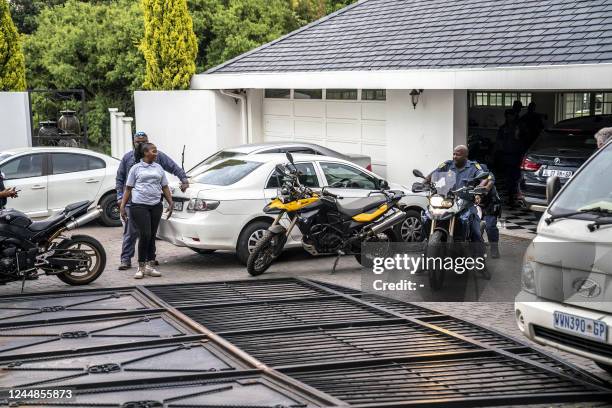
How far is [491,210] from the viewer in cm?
1209

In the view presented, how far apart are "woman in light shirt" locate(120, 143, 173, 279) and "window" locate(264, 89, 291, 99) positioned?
29.7 feet

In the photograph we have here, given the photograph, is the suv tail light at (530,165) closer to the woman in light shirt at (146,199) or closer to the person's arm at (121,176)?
the woman in light shirt at (146,199)

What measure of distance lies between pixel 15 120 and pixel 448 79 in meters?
10.1

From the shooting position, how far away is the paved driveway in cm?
998

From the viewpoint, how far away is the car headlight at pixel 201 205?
12180 mm

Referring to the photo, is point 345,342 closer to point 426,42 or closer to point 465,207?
point 465,207

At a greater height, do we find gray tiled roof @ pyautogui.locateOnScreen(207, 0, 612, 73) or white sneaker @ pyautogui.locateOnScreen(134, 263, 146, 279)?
gray tiled roof @ pyautogui.locateOnScreen(207, 0, 612, 73)

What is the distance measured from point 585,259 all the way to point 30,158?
11.3m

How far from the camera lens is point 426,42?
1750 centimetres

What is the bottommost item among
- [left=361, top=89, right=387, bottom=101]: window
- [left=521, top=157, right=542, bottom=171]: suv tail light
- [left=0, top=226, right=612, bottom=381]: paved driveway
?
[left=0, top=226, right=612, bottom=381]: paved driveway

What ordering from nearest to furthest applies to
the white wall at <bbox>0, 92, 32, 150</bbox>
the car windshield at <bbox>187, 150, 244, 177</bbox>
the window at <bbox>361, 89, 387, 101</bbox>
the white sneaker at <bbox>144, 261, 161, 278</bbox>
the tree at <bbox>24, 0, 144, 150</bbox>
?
the white sneaker at <bbox>144, 261, 161, 278</bbox> → the car windshield at <bbox>187, 150, 244, 177</bbox> → the window at <bbox>361, 89, 387, 101</bbox> → the white wall at <bbox>0, 92, 32, 150</bbox> → the tree at <bbox>24, 0, 144, 150</bbox>

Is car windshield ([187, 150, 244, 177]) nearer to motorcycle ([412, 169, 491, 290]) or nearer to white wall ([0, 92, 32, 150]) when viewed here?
motorcycle ([412, 169, 491, 290])

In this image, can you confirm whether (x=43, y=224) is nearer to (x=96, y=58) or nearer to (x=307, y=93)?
(x=307, y=93)

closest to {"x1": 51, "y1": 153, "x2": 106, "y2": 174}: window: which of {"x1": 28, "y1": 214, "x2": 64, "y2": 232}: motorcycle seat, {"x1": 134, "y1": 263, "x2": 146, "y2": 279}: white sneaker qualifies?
{"x1": 134, "y1": 263, "x2": 146, "y2": 279}: white sneaker
